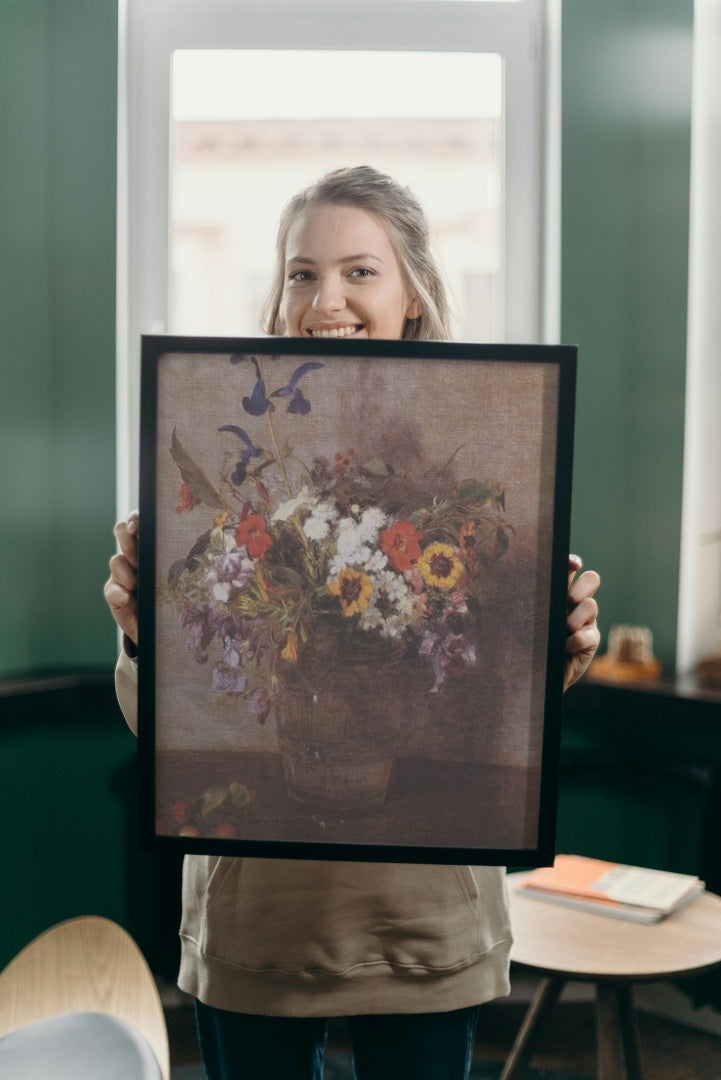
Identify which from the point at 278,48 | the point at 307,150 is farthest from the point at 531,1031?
the point at 278,48

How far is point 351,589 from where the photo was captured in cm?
98

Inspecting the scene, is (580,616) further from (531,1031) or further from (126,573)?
(531,1031)

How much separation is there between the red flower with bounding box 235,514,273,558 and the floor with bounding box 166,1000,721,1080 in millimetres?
1898

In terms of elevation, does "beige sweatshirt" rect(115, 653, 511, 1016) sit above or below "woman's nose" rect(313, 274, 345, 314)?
below

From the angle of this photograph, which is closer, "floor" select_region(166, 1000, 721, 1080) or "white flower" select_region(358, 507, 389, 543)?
"white flower" select_region(358, 507, 389, 543)

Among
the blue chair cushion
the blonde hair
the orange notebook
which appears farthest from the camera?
the orange notebook

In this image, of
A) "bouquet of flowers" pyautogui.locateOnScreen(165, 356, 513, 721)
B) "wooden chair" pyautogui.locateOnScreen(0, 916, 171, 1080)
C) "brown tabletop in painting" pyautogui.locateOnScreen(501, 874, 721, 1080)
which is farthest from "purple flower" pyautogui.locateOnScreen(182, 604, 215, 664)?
"brown tabletop in painting" pyautogui.locateOnScreen(501, 874, 721, 1080)

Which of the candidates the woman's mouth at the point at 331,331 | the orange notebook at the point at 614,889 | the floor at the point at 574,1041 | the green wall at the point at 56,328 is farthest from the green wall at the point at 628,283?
the woman's mouth at the point at 331,331

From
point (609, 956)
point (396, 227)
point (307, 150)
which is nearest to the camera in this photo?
point (396, 227)

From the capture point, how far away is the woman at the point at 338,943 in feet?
3.47

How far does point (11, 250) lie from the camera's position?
2.47m

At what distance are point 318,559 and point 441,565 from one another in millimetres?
115

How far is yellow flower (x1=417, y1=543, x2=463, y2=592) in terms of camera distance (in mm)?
980

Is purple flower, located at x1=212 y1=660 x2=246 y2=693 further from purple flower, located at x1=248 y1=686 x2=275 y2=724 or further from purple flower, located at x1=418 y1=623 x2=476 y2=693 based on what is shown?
purple flower, located at x1=418 y1=623 x2=476 y2=693
